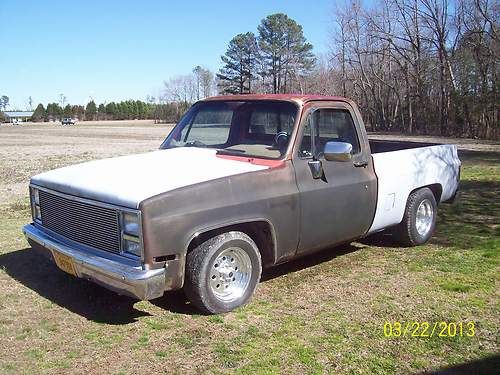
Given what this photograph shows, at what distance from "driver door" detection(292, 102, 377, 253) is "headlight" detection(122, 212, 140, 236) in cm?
164

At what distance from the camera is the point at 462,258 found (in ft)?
19.2

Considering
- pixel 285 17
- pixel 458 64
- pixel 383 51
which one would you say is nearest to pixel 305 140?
pixel 458 64

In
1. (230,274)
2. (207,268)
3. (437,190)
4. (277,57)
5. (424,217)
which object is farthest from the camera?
(277,57)

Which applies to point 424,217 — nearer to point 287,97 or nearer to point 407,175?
point 407,175

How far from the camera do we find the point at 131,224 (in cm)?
383

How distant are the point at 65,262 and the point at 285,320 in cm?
192

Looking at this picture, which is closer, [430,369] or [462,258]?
[430,369]

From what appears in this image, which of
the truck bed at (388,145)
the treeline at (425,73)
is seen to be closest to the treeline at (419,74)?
the treeline at (425,73)

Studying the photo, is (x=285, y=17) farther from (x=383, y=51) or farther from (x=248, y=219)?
(x=248, y=219)

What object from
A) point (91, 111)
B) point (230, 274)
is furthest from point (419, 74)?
point (91, 111)

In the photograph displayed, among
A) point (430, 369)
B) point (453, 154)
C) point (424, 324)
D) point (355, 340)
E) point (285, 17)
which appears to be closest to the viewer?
point (430, 369)

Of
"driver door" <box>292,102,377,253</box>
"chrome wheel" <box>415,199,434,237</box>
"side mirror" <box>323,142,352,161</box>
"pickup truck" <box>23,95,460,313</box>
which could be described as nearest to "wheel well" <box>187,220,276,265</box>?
"pickup truck" <box>23,95,460,313</box>

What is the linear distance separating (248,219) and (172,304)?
1088 millimetres

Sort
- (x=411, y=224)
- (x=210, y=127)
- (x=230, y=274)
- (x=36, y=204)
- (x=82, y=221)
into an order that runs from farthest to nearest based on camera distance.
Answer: (x=411, y=224) → (x=210, y=127) → (x=36, y=204) → (x=230, y=274) → (x=82, y=221)
